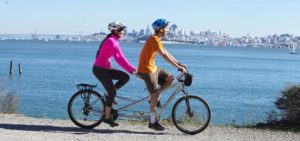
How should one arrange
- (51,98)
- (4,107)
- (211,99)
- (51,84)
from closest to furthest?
1. (4,107)
2. (51,98)
3. (211,99)
4. (51,84)

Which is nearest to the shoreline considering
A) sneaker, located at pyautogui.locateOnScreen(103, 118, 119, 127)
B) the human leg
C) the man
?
sneaker, located at pyautogui.locateOnScreen(103, 118, 119, 127)

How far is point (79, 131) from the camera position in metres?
10.2

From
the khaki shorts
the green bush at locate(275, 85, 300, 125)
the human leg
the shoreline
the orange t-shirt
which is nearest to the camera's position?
the shoreline

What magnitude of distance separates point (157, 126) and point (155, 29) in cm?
175

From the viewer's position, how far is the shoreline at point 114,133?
9.56 m

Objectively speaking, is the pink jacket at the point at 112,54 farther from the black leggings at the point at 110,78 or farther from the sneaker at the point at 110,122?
the sneaker at the point at 110,122

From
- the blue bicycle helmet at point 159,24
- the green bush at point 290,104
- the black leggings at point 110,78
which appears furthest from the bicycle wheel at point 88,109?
the green bush at point 290,104

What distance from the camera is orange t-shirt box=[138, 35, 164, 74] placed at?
9852 millimetres

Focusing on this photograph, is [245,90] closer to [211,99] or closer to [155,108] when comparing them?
[211,99]

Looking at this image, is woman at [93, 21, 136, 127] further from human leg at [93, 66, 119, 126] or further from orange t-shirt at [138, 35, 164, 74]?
orange t-shirt at [138, 35, 164, 74]

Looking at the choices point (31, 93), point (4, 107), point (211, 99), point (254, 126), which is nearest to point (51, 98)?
point (31, 93)

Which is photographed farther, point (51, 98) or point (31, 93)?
point (31, 93)

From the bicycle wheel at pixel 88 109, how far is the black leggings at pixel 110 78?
1.19 feet

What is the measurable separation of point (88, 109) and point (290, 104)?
4740mm
